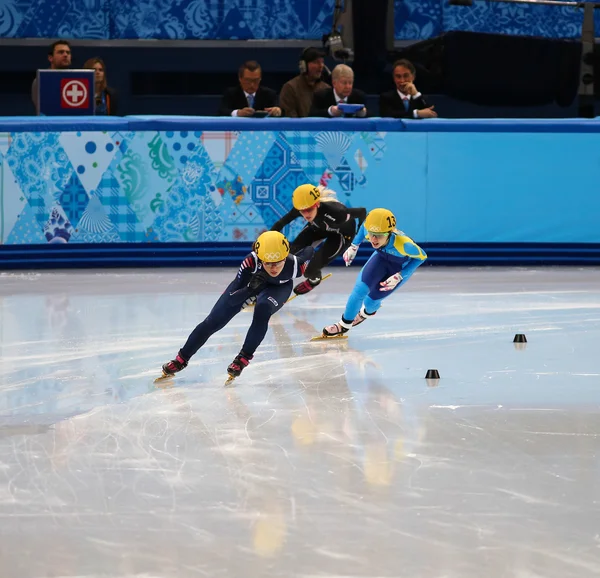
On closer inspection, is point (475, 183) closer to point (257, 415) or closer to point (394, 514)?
point (257, 415)

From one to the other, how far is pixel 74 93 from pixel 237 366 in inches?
233

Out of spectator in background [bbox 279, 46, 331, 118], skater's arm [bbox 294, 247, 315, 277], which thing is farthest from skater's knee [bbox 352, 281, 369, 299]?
spectator in background [bbox 279, 46, 331, 118]

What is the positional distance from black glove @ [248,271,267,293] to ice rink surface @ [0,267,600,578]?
591 millimetres

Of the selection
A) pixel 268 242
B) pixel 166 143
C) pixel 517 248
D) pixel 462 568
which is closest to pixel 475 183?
pixel 517 248

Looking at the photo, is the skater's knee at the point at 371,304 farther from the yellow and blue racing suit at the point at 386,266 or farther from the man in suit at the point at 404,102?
the man in suit at the point at 404,102

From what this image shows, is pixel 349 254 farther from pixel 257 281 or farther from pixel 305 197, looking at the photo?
pixel 257 281

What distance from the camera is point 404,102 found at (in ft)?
44.0

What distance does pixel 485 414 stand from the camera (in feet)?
23.3

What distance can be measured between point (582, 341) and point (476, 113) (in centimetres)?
703

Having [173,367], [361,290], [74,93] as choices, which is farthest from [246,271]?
[74,93]

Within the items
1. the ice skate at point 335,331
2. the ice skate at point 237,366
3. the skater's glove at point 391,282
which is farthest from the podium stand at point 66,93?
the ice skate at point 237,366

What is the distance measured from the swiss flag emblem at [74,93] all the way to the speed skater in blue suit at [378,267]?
4.25 m

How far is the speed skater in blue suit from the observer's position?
9.54 m

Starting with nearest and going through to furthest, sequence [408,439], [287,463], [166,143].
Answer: [287,463] → [408,439] → [166,143]
